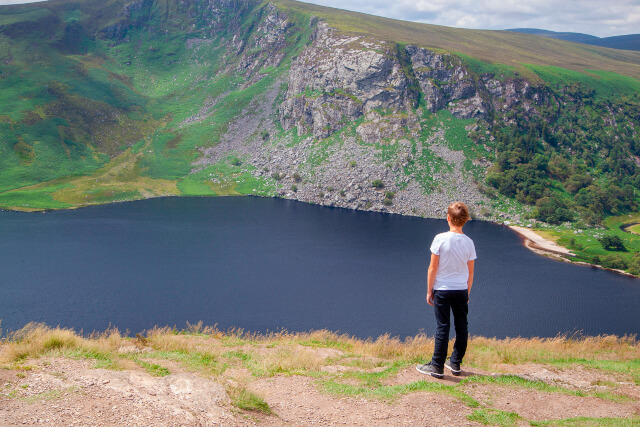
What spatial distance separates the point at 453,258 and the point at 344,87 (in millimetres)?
135184

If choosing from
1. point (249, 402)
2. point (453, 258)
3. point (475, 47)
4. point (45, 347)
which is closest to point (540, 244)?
point (453, 258)

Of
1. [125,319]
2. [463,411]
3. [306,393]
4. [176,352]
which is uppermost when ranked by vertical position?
[463,411]

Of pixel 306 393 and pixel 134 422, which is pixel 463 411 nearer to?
pixel 306 393

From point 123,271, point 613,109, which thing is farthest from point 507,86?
point 123,271

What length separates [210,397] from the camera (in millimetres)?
11430

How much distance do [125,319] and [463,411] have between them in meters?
46.5

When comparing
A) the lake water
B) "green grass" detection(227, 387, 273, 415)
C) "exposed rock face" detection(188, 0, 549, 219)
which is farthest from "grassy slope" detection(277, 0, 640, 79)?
"green grass" detection(227, 387, 273, 415)

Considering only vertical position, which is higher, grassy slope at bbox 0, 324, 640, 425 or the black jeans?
the black jeans

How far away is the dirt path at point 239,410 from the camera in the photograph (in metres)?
10.1

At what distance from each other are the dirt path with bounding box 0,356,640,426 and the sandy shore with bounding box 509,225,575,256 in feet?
270

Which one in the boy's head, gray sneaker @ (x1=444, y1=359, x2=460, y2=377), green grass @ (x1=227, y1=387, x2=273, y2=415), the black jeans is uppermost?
the boy's head

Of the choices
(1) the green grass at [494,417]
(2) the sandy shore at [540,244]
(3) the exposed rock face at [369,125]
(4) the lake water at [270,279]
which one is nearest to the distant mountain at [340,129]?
(3) the exposed rock face at [369,125]

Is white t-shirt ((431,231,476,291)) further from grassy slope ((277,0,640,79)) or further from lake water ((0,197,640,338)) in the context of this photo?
grassy slope ((277,0,640,79))

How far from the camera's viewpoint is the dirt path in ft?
33.2
